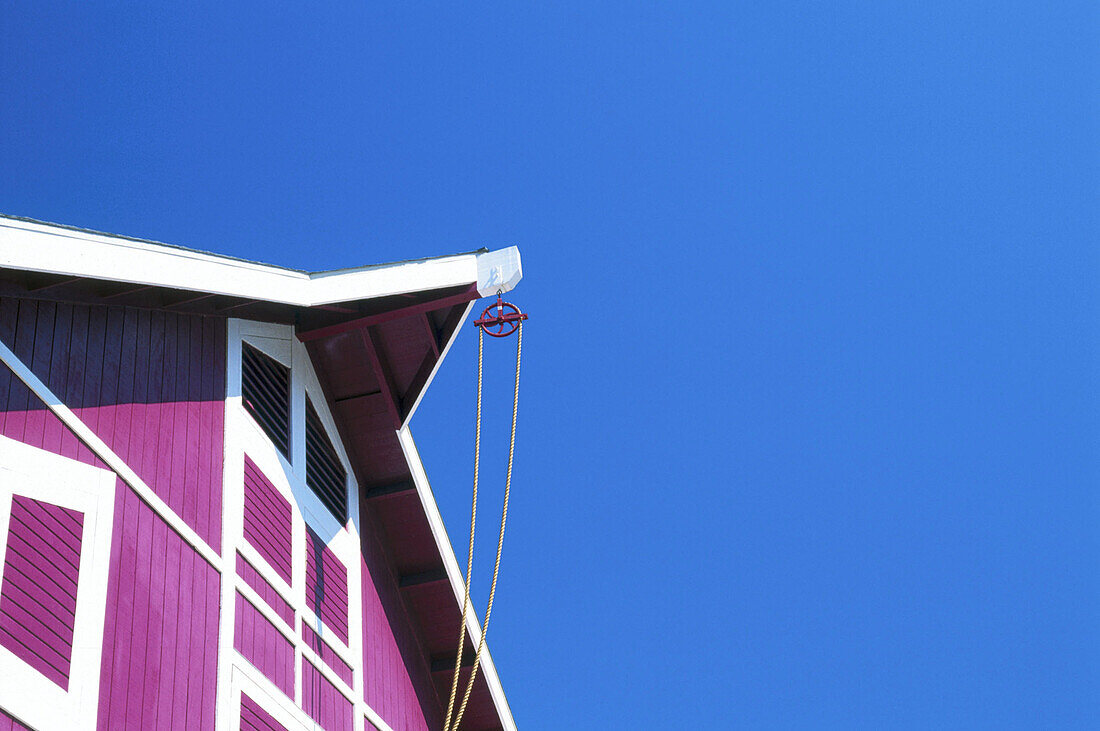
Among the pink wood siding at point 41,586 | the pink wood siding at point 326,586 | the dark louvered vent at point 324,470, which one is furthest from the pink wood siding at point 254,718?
the dark louvered vent at point 324,470

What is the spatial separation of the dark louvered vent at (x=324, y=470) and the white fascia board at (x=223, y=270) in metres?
1.59

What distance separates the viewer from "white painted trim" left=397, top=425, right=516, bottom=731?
10617 millimetres

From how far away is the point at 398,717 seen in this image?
10.1 m

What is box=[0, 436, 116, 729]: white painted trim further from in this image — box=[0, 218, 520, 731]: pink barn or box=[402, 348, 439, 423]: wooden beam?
box=[402, 348, 439, 423]: wooden beam

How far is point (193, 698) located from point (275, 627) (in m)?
1.29

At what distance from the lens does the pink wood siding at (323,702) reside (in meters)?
8.34

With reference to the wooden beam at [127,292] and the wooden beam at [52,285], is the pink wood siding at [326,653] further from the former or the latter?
the wooden beam at [52,285]

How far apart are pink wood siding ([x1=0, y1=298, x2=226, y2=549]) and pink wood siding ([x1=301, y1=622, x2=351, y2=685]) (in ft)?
4.45

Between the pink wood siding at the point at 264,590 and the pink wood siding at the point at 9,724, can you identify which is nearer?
the pink wood siding at the point at 9,724

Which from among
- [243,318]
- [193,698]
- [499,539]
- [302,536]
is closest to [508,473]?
[499,539]

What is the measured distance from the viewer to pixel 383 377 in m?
10.3

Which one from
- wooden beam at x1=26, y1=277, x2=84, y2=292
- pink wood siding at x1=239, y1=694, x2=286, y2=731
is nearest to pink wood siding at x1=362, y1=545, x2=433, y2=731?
pink wood siding at x1=239, y1=694, x2=286, y2=731

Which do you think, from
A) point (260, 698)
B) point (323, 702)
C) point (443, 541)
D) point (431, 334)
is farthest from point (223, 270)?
point (443, 541)

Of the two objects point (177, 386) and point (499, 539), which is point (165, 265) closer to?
point (177, 386)
